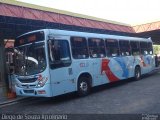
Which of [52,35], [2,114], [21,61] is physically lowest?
[2,114]

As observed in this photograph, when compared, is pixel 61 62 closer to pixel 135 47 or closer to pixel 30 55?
pixel 30 55

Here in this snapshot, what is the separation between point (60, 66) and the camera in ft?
35.5

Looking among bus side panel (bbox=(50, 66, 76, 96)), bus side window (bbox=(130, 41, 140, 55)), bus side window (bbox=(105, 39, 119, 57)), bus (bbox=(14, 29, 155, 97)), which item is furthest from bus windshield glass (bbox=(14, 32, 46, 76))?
bus side window (bbox=(130, 41, 140, 55))

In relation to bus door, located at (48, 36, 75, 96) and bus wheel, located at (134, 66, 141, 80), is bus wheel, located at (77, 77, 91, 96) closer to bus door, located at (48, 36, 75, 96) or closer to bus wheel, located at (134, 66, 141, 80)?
bus door, located at (48, 36, 75, 96)

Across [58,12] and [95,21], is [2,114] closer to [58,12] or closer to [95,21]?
[58,12]

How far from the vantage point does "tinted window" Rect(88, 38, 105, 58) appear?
508 inches

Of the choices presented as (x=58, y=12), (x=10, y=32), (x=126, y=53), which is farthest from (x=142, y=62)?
(x=10, y=32)

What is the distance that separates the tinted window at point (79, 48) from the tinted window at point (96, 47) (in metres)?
0.40

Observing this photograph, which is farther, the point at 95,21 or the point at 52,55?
the point at 95,21

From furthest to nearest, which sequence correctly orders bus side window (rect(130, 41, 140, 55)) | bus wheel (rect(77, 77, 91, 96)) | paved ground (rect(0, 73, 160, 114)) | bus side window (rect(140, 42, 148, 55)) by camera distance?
bus side window (rect(140, 42, 148, 55)) < bus side window (rect(130, 41, 140, 55)) < bus wheel (rect(77, 77, 91, 96)) < paved ground (rect(0, 73, 160, 114))

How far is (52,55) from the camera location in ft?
34.2

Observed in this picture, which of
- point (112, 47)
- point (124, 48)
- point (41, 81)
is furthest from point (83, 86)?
point (124, 48)

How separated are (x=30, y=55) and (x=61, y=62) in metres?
1.26

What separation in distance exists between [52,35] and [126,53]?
679 cm
